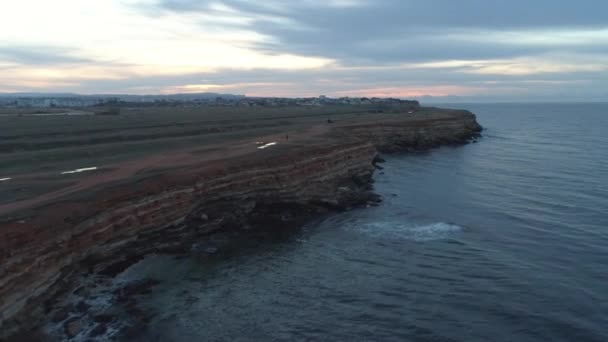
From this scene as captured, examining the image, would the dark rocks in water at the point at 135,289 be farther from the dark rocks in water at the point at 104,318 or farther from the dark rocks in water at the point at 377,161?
the dark rocks in water at the point at 377,161

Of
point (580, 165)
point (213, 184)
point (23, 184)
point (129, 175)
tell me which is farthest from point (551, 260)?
point (580, 165)

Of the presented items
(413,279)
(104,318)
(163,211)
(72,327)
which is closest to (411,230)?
(413,279)

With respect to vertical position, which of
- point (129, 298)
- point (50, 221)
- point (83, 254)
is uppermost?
point (50, 221)

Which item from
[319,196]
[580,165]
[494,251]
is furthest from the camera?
[580,165]

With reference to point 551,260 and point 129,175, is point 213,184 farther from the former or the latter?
point 551,260

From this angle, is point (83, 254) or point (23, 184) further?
point (23, 184)

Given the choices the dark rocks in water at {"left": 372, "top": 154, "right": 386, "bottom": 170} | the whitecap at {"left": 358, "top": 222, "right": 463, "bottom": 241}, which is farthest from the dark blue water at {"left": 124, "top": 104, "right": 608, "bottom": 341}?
the dark rocks in water at {"left": 372, "top": 154, "right": 386, "bottom": 170}
